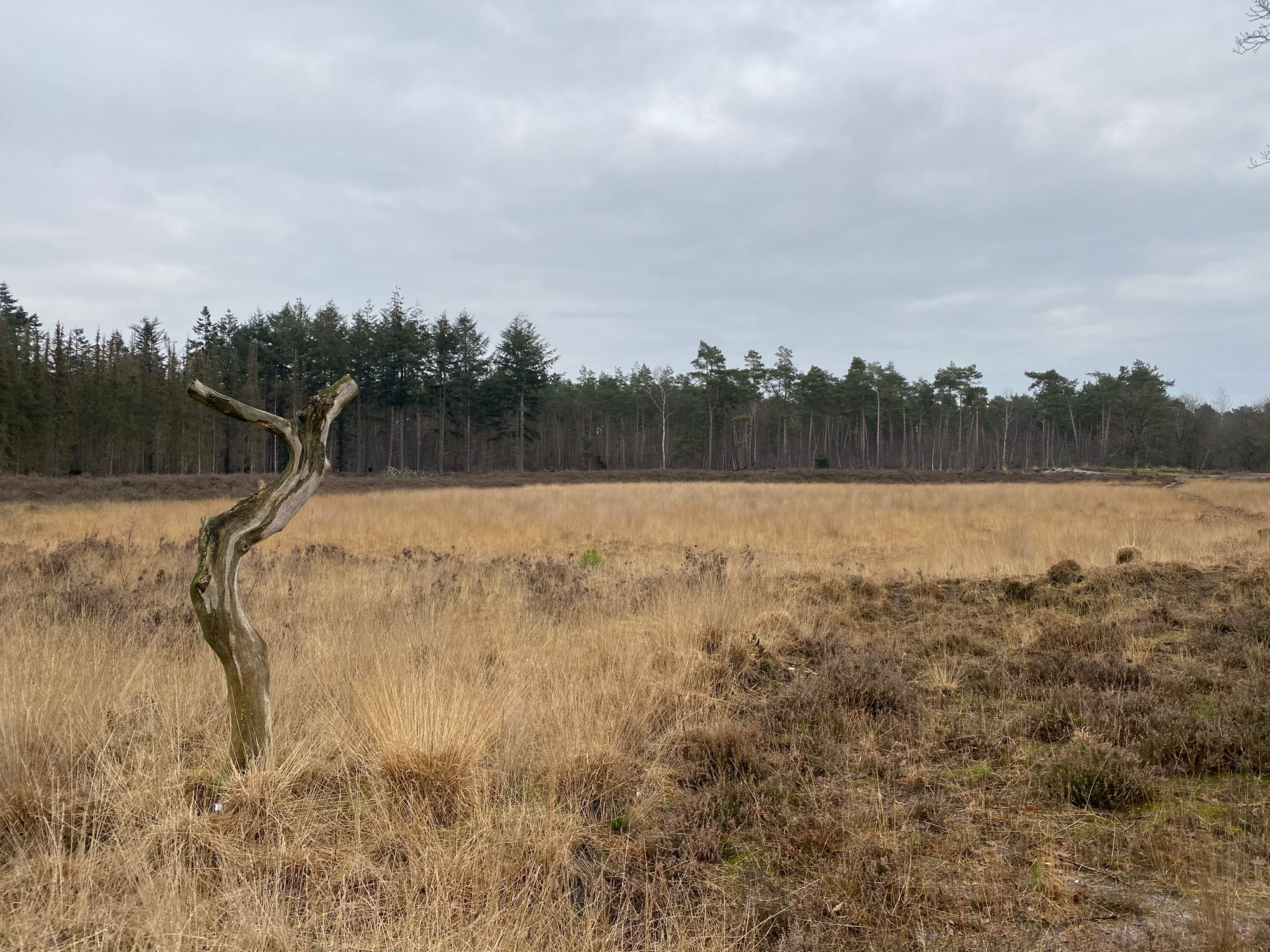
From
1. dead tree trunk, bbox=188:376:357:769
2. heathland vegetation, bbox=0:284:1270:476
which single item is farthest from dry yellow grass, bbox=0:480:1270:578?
heathland vegetation, bbox=0:284:1270:476

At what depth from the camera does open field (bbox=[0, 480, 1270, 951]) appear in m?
2.33

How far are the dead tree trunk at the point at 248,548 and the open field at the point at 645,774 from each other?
25 centimetres

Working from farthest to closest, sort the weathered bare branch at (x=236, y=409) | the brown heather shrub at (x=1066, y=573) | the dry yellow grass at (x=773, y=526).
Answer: the dry yellow grass at (x=773, y=526) < the brown heather shrub at (x=1066, y=573) < the weathered bare branch at (x=236, y=409)

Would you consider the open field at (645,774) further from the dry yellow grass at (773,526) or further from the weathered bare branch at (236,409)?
the dry yellow grass at (773,526)

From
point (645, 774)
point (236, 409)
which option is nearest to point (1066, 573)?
point (645, 774)

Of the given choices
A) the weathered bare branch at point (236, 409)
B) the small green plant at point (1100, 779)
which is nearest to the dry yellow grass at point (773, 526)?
the small green plant at point (1100, 779)

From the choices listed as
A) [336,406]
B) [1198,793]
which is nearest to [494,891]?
[336,406]

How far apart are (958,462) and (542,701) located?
90617 mm

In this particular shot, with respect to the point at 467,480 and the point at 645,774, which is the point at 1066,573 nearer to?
the point at 645,774

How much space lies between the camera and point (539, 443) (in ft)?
247

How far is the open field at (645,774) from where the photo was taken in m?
2.33

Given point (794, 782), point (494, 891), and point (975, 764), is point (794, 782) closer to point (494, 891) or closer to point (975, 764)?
point (975, 764)

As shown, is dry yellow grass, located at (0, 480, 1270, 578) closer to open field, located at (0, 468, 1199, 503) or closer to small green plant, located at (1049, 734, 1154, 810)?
open field, located at (0, 468, 1199, 503)

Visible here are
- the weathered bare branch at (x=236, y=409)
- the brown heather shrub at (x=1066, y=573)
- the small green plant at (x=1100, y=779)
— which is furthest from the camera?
the brown heather shrub at (x=1066, y=573)
